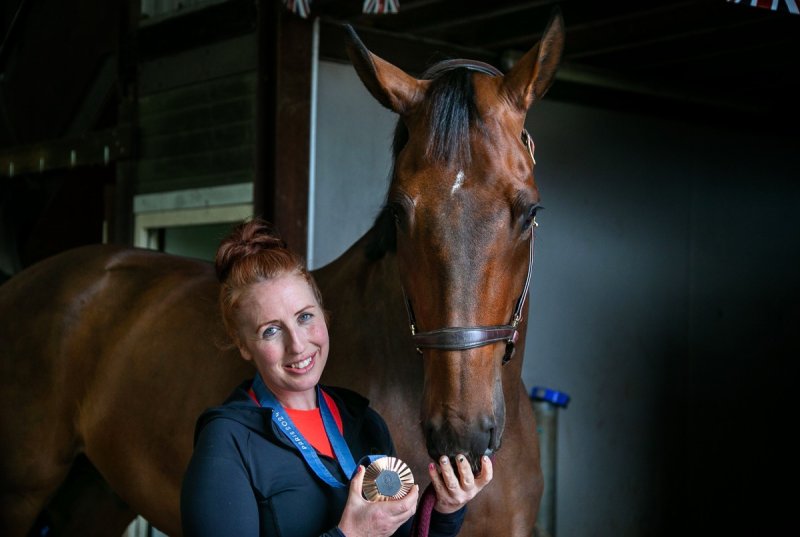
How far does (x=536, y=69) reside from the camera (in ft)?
6.89

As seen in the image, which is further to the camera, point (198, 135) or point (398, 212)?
point (198, 135)

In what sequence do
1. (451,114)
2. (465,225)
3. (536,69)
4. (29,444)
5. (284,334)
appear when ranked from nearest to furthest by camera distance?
(284,334) < (465,225) < (451,114) < (536,69) < (29,444)

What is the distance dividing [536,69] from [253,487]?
3.61 ft

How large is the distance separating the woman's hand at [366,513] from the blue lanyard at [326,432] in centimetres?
13

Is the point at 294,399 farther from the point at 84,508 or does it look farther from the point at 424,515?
the point at 84,508

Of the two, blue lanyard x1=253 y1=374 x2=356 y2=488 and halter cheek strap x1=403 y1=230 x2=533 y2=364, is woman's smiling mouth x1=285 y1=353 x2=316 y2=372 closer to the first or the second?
blue lanyard x1=253 y1=374 x2=356 y2=488

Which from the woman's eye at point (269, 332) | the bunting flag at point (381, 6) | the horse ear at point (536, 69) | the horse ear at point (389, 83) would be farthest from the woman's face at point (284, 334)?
the bunting flag at point (381, 6)

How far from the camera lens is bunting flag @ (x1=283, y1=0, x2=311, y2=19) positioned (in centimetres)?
359

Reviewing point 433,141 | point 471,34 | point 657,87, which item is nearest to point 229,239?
point 433,141

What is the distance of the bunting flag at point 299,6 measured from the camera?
11.8 feet

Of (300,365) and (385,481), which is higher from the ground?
(300,365)

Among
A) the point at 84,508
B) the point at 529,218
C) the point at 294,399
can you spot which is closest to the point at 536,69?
the point at 529,218

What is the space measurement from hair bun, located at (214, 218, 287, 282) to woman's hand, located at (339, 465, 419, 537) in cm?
48

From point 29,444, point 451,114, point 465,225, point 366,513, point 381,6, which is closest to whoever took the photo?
point 366,513
